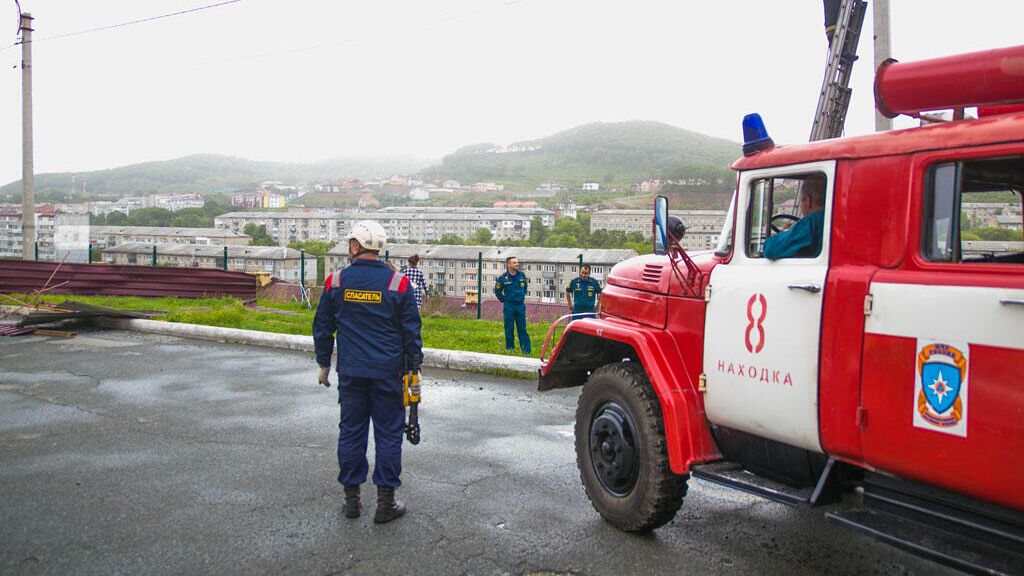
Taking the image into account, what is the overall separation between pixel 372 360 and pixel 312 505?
113 centimetres

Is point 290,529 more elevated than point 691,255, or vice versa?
point 691,255

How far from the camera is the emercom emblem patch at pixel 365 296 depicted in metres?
5.00

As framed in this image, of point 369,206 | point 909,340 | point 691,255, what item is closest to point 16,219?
point 369,206

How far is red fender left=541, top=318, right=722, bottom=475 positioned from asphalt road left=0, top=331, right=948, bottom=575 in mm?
609

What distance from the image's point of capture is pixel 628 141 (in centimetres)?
4125

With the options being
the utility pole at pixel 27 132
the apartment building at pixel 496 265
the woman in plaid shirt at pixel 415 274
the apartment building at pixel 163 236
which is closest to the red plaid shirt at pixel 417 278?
the woman in plaid shirt at pixel 415 274

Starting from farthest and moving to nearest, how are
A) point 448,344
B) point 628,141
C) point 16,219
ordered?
point 628,141, point 16,219, point 448,344

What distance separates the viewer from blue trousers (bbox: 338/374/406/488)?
195 inches

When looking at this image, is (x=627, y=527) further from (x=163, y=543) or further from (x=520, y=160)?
(x=520, y=160)

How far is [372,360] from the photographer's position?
16.2 feet

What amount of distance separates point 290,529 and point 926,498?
3561 millimetres

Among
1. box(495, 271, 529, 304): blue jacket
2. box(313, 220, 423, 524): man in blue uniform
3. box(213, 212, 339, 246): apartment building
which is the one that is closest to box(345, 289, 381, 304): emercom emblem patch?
box(313, 220, 423, 524): man in blue uniform

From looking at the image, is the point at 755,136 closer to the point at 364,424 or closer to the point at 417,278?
the point at 364,424

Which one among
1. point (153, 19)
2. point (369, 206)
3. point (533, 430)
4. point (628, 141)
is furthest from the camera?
point (369, 206)
